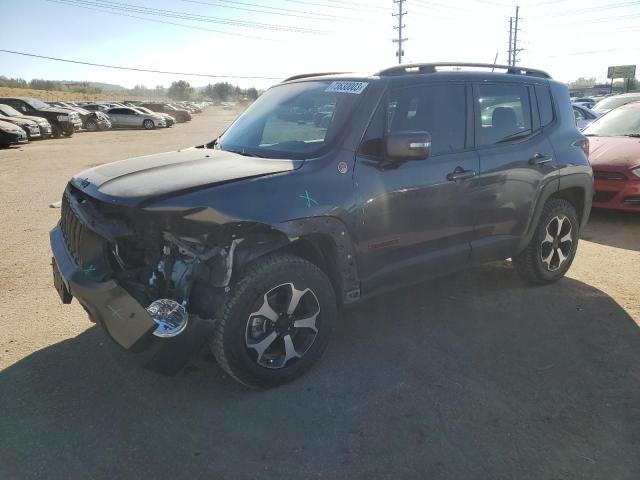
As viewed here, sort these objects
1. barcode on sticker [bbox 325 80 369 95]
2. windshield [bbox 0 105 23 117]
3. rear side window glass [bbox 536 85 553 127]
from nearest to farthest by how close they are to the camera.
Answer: barcode on sticker [bbox 325 80 369 95]
rear side window glass [bbox 536 85 553 127]
windshield [bbox 0 105 23 117]

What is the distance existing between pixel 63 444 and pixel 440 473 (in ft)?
6.44

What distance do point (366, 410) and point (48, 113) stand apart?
25572 mm

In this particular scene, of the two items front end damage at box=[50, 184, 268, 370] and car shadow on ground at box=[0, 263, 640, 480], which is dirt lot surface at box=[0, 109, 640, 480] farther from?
front end damage at box=[50, 184, 268, 370]

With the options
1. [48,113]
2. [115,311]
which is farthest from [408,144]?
[48,113]

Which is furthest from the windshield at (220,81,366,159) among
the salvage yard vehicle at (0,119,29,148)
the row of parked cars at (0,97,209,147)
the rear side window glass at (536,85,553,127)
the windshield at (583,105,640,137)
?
the row of parked cars at (0,97,209,147)

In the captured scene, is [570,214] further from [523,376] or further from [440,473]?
[440,473]

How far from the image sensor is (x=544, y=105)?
462 centimetres

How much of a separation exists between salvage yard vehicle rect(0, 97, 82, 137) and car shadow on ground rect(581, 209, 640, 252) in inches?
932

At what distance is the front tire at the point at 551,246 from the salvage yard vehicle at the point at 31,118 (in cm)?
2232

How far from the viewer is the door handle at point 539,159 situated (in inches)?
170

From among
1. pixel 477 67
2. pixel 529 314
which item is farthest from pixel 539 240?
pixel 477 67

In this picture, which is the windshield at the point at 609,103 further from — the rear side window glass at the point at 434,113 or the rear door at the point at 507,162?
the rear side window glass at the point at 434,113

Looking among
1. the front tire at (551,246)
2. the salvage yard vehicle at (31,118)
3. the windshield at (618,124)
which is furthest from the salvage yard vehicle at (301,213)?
the salvage yard vehicle at (31,118)

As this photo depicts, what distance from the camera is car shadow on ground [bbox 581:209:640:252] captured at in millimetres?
6406
